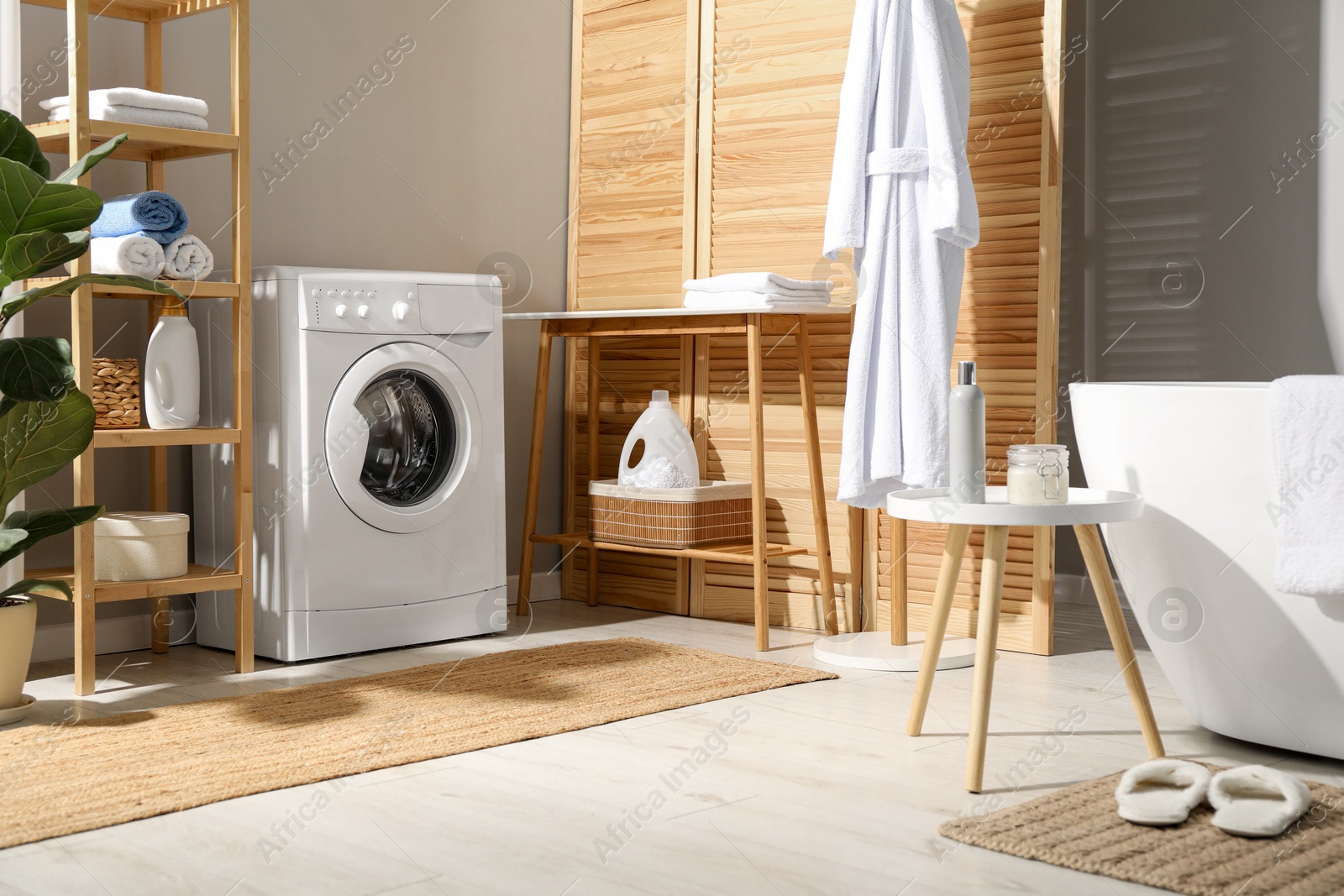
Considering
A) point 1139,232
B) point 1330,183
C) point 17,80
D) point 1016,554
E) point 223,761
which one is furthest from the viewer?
point 1139,232

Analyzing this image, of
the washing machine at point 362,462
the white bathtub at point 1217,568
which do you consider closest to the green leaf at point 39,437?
the washing machine at point 362,462

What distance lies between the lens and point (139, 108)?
2.71 metres

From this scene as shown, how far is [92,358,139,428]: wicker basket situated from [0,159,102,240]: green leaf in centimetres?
48

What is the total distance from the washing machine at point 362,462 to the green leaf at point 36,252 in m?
0.61

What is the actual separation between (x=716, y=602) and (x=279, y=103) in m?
1.83

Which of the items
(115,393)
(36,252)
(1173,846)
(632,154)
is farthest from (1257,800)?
(632,154)

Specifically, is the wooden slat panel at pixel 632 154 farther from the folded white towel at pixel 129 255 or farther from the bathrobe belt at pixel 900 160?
the folded white towel at pixel 129 255

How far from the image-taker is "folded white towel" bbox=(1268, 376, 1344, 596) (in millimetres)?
1966

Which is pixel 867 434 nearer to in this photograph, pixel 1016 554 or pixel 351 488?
pixel 1016 554

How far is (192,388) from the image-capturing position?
9.45 feet

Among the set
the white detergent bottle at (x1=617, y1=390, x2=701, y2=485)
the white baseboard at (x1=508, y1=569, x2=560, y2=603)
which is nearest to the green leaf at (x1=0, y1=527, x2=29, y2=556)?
the white detergent bottle at (x1=617, y1=390, x2=701, y2=485)

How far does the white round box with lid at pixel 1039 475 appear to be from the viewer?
2090mm

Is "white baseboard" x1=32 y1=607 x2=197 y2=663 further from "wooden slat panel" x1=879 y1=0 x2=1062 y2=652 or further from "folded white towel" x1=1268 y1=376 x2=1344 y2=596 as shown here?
"folded white towel" x1=1268 y1=376 x2=1344 y2=596

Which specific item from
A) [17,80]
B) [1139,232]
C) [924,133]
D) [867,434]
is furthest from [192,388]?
[1139,232]
